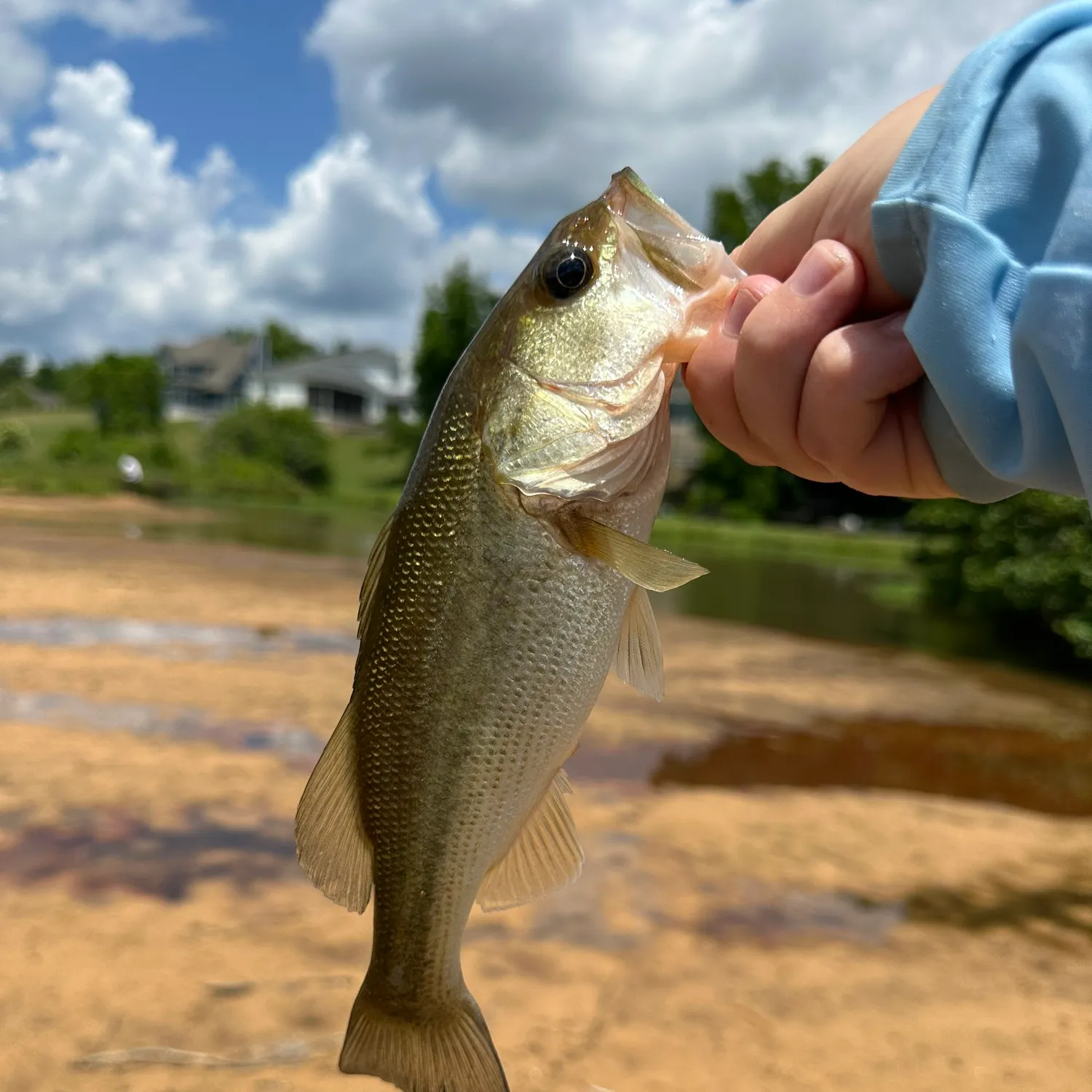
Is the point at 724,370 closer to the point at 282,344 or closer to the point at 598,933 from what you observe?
the point at 598,933

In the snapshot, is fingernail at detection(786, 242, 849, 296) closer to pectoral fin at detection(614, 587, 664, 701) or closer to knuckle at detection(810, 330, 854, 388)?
knuckle at detection(810, 330, 854, 388)

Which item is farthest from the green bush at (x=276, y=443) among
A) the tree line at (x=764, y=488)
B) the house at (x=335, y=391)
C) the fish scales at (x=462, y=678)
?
the fish scales at (x=462, y=678)

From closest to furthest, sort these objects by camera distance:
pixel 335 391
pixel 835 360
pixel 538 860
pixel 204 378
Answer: pixel 835 360
pixel 538 860
pixel 335 391
pixel 204 378

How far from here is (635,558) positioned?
6.15 ft

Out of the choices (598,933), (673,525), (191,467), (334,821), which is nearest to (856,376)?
(334,821)

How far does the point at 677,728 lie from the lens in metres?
9.84

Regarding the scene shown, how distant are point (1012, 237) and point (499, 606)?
115 cm

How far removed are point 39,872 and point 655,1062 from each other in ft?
11.8

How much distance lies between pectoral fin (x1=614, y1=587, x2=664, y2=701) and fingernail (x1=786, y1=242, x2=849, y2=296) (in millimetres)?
711

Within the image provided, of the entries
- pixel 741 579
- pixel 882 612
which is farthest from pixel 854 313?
pixel 741 579


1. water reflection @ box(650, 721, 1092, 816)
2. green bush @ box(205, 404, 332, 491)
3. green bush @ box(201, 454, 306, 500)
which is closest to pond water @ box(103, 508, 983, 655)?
green bush @ box(201, 454, 306, 500)

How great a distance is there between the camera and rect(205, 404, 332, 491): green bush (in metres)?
53.6

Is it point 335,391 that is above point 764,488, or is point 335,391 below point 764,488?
above

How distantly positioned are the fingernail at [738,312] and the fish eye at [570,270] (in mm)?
307
